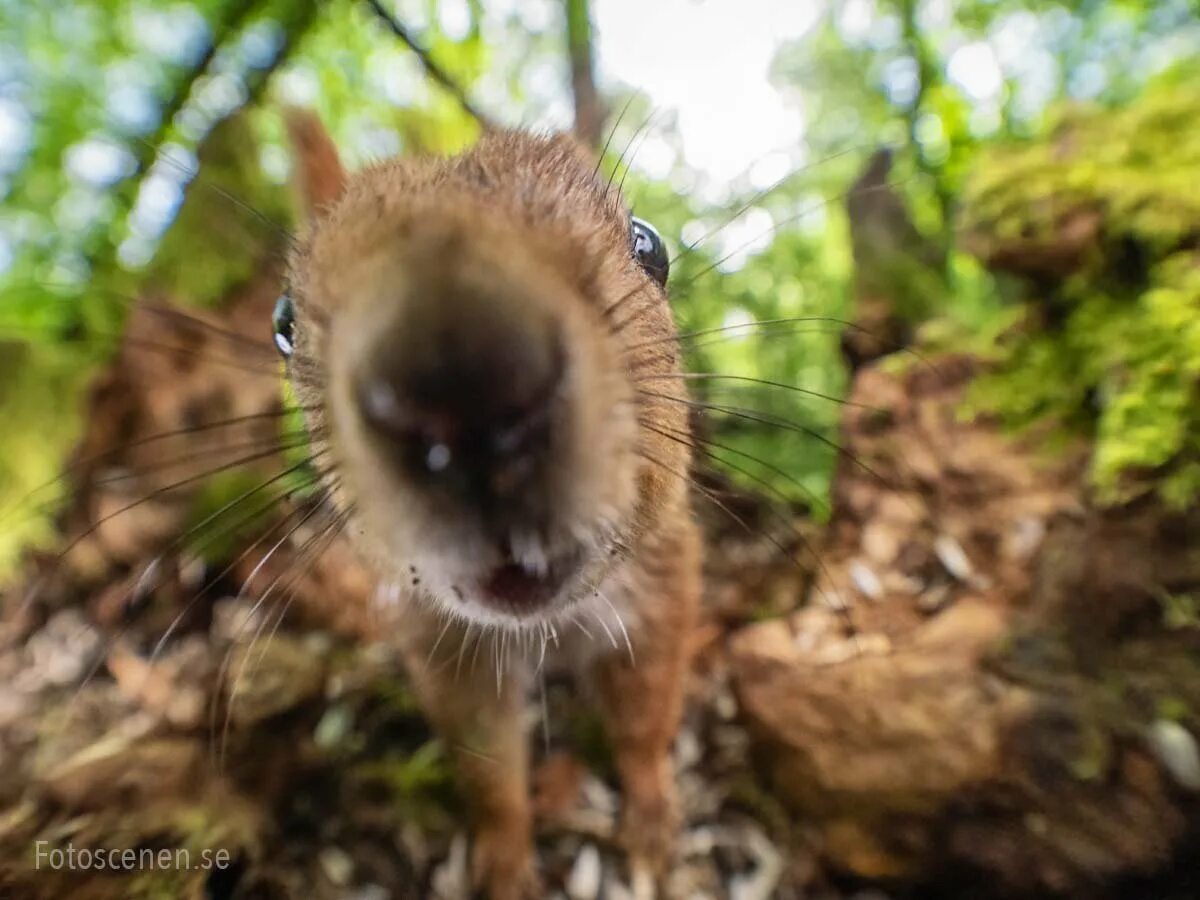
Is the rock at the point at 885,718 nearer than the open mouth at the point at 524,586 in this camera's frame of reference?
No

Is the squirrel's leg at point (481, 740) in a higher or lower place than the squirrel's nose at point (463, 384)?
lower

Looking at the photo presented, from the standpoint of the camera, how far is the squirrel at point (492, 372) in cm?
46

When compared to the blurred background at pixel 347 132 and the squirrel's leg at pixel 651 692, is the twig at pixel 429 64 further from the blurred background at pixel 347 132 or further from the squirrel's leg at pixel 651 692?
the squirrel's leg at pixel 651 692

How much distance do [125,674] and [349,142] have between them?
5.23ft

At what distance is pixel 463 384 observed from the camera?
1.49 feet

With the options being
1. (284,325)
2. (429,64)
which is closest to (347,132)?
(429,64)

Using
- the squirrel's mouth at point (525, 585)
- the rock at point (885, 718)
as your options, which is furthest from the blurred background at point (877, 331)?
the squirrel's mouth at point (525, 585)

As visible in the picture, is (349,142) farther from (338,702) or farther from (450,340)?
(450,340)

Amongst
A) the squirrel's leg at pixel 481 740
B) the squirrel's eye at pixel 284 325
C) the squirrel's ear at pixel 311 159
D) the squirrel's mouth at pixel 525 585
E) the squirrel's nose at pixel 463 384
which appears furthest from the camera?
the squirrel's ear at pixel 311 159

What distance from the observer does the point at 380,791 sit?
137 cm

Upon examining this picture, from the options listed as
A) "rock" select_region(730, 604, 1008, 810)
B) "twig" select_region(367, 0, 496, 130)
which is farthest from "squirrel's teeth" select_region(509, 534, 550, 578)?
"twig" select_region(367, 0, 496, 130)

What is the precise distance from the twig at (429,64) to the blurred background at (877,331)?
0.05 ft

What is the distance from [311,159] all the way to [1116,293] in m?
1.82

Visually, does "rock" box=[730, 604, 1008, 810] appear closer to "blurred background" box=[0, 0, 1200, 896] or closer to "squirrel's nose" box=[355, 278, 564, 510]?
"blurred background" box=[0, 0, 1200, 896]
